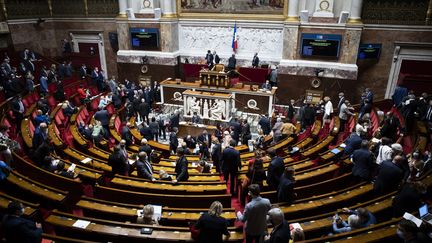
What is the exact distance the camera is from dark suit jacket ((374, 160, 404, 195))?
5635mm

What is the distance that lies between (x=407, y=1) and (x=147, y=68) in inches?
542

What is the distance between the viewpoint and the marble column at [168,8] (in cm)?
1741

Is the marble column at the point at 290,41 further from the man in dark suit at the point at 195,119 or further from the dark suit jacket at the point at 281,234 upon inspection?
the dark suit jacket at the point at 281,234

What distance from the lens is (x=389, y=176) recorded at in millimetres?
5699

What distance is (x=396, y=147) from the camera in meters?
6.25

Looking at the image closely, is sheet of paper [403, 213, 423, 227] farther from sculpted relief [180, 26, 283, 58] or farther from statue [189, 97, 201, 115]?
sculpted relief [180, 26, 283, 58]

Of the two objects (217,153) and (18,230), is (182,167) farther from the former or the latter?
(18,230)

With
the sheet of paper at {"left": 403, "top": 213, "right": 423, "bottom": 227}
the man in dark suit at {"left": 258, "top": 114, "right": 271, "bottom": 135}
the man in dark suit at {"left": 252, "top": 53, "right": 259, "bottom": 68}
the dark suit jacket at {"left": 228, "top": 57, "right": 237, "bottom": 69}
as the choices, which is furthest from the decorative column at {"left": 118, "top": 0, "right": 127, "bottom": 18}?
the sheet of paper at {"left": 403, "top": 213, "right": 423, "bottom": 227}

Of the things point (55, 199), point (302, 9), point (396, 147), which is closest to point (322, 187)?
point (396, 147)

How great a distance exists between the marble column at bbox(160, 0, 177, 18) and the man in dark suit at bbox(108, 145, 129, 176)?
1225 centimetres

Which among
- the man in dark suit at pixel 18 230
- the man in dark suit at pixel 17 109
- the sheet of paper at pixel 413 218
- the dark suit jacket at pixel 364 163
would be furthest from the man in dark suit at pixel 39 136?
the sheet of paper at pixel 413 218

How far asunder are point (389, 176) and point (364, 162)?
79 centimetres

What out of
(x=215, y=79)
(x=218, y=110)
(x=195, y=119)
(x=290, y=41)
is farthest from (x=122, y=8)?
(x=290, y=41)

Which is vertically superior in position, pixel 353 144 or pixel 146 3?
pixel 146 3
